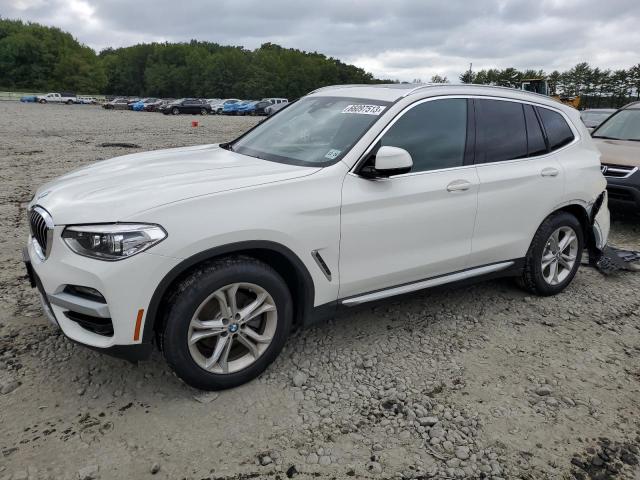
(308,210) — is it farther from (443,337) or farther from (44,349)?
(44,349)

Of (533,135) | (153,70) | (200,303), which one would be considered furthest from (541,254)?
(153,70)

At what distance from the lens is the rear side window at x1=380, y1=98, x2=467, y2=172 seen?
356 centimetres

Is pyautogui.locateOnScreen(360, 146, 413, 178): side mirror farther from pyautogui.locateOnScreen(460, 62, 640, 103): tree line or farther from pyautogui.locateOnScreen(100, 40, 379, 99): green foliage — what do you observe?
pyautogui.locateOnScreen(100, 40, 379, 99): green foliage

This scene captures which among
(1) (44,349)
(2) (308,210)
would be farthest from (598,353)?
(1) (44,349)

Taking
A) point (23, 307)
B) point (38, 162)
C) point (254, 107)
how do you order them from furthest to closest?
1. point (254, 107)
2. point (38, 162)
3. point (23, 307)

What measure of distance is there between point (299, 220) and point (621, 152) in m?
5.88

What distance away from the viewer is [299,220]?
3.04 meters

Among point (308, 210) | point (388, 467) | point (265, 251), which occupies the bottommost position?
point (388, 467)

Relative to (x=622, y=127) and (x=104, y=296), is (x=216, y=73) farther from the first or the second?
(x=104, y=296)

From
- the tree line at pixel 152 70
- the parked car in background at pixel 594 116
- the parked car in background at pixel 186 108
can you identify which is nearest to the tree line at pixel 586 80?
the tree line at pixel 152 70

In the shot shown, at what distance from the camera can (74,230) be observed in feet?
8.89

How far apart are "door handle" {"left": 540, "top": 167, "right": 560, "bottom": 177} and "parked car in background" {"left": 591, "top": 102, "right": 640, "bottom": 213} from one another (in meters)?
Answer: 2.97

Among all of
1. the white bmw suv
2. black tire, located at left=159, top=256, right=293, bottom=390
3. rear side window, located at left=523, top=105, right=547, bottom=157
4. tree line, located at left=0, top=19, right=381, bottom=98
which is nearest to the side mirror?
the white bmw suv

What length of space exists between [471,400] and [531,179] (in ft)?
6.46
